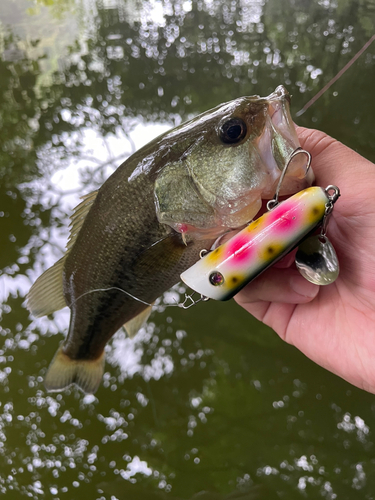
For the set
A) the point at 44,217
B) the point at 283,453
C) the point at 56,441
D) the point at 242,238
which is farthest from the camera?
the point at 44,217

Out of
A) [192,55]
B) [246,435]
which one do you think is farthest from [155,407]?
[192,55]

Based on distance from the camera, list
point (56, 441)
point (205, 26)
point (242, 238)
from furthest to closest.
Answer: point (205, 26)
point (56, 441)
point (242, 238)

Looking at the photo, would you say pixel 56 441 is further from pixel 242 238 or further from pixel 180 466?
pixel 242 238

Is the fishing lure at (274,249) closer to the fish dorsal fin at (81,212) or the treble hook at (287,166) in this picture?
the treble hook at (287,166)

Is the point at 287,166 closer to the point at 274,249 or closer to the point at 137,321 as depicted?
the point at 274,249

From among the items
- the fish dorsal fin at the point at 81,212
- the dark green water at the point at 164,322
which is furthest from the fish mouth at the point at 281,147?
the dark green water at the point at 164,322

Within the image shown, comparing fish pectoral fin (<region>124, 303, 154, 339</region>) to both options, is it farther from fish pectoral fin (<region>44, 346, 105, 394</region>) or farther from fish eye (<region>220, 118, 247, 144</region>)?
fish eye (<region>220, 118, 247, 144</region>)

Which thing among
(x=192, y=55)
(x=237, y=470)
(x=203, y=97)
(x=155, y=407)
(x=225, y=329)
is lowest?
(x=237, y=470)
